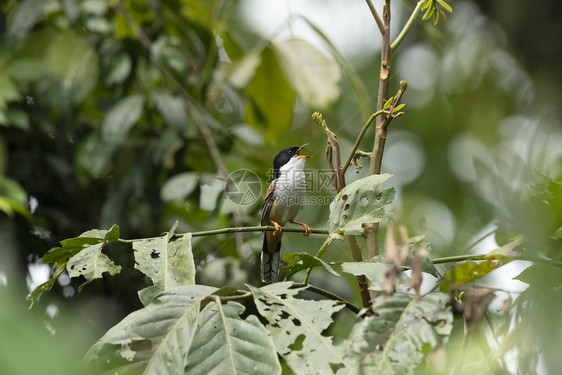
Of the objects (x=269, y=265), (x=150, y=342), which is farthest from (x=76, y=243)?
(x=269, y=265)

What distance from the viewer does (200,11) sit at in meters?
2.95

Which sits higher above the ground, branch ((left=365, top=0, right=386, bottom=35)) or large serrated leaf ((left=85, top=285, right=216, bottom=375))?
branch ((left=365, top=0, right=386, bottom=35))

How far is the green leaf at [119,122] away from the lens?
2607 mm

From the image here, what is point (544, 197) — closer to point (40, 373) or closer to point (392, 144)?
point (40, 373)

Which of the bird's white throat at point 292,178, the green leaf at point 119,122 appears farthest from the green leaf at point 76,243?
the green leaf at point 119,122

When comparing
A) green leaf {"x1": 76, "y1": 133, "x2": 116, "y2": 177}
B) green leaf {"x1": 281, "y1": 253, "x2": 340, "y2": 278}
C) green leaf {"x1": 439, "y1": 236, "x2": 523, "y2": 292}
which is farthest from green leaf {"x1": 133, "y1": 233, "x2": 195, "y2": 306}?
green leaf {"x1": 76, "y1": 133, "x2": 116, "y2": 177}

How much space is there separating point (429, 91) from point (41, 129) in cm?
196

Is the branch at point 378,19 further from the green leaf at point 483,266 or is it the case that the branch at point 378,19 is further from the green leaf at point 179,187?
the green leaf at point 179,187

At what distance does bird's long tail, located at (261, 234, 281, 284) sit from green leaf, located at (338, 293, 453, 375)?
0.92 metres

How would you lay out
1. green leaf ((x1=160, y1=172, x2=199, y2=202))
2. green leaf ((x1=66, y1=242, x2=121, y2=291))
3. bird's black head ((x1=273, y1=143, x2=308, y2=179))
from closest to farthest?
green leaf ((x1=66, y1=242, x2=121, y2=291)) < bird's black head ((x1=273, y1=143, x2=308, y2=179)) < green leaf ((x1=160, y1=172, x2=199, y2=202))

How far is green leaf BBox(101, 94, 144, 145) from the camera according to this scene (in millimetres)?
2607

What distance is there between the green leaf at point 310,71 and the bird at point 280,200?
0.17 m

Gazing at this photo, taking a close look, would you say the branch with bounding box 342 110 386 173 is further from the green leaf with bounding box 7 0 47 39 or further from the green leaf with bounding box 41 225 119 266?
the green leaf with bounding box 7 0 47 39

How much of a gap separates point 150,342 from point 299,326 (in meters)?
0.19
